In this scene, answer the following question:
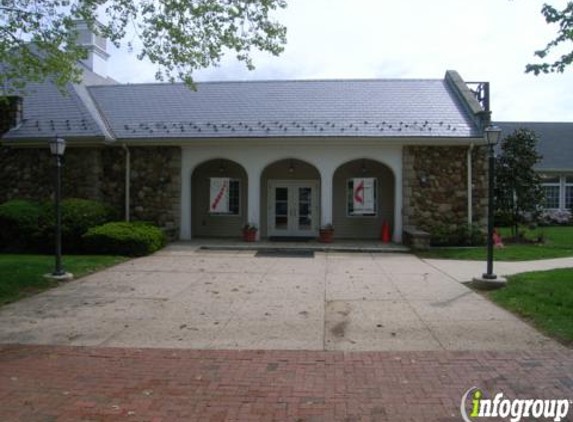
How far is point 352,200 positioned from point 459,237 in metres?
4.07

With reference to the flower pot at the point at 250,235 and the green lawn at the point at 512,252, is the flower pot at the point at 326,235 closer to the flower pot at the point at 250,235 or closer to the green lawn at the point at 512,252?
the flower pot at the point at 250,235

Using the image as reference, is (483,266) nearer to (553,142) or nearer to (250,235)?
(250,235)

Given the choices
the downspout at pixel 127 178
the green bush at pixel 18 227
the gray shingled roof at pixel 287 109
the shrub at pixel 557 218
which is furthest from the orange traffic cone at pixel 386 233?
the shrub at pixel 557 218

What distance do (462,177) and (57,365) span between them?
1334 centimetres

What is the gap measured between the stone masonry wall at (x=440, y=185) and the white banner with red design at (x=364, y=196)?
1441mm

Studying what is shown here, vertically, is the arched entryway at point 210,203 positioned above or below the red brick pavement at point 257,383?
Result: above

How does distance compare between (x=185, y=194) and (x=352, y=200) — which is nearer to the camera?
(x=185, y=194)

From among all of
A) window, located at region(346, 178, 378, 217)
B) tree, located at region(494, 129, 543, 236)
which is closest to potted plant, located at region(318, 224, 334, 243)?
window, located at region(346, 178, 378, 217)

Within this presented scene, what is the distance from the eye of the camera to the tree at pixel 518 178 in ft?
53.8

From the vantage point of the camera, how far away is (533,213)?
652 inches

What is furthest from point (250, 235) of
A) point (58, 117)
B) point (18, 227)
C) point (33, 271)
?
point (58, 117)

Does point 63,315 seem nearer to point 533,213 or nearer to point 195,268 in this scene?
point 195,268

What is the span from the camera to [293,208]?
17.4 m

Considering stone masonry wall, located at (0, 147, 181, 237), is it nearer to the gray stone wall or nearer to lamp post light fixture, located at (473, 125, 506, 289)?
the gray stone wall
